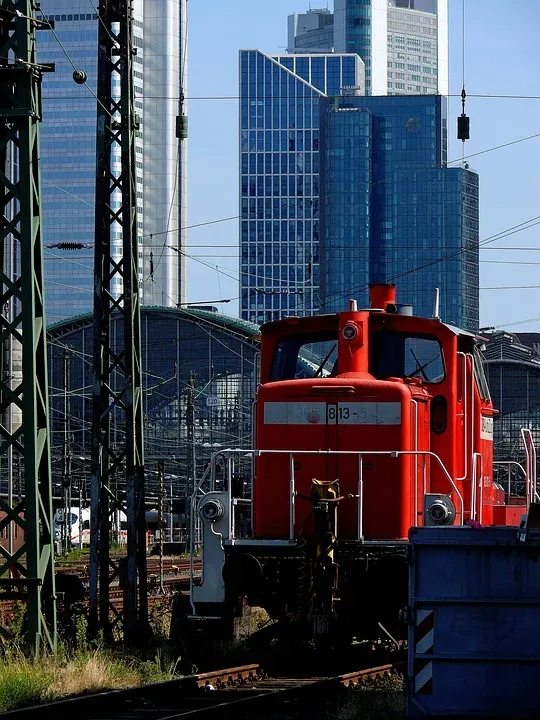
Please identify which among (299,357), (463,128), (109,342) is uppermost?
(463,128)

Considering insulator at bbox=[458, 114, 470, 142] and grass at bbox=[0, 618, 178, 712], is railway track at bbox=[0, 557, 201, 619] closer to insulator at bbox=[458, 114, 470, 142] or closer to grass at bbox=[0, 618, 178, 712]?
grass at bbox=[0, 618, 178, 712]

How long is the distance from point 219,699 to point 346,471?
351 centimetres

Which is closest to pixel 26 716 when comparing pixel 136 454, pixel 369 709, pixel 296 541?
pixel 369 709

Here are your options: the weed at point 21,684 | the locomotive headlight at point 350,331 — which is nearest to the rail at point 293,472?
the locomotive headlight at point 350,331

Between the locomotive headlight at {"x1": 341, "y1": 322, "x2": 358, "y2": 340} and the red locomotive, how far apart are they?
12 mm

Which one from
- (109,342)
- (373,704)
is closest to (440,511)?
(373,704)

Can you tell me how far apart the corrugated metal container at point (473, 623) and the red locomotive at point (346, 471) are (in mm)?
3159

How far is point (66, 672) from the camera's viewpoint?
14797mm

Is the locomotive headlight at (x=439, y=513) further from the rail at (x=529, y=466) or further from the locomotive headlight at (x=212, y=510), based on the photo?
the locomotive headlight at (x=212, y=510)

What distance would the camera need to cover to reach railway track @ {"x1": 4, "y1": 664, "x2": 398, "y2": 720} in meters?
13.0

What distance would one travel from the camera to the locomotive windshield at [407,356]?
1700 centimetres

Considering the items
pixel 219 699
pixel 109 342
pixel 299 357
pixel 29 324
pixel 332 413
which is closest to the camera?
pixel 219 699

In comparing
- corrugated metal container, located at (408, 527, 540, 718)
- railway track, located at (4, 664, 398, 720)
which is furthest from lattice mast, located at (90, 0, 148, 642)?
corrugated metal container, located at (408, 527, 540, 718)

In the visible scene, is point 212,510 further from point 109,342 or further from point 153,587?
point 153,587
